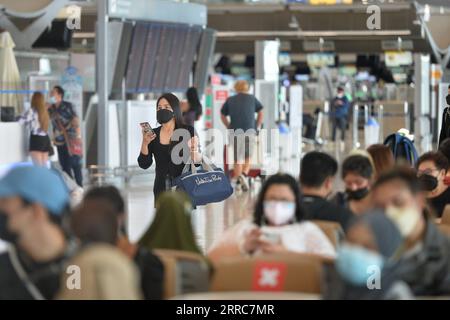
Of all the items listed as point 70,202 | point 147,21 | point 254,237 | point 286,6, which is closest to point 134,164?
point 147,21

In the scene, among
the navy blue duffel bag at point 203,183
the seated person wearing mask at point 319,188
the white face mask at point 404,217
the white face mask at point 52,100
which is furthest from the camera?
the white face mask at point 52,100

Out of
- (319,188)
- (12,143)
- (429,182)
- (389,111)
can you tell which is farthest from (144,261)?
(389,111)

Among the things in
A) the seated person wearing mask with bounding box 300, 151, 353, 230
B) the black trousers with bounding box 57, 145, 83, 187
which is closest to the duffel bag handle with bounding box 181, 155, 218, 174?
the seated person wearing mask with bounding box 300, 151, 353, 230

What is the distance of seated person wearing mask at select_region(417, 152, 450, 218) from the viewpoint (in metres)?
7.77

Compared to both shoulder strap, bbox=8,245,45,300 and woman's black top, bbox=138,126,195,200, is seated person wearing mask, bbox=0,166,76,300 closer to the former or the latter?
shoulder strap, bbox=8,245,45,300

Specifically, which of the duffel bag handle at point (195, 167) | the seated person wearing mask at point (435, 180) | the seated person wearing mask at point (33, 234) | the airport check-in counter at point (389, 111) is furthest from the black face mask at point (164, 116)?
the airport check-in counter at point (389, 111)

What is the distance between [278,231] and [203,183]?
15.9ft

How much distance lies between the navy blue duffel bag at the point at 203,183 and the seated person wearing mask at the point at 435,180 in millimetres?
2395

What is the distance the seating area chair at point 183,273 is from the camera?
4.86 metres

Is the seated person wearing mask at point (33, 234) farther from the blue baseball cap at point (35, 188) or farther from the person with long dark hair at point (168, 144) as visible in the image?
the person with long dark hair at point (168, 144)

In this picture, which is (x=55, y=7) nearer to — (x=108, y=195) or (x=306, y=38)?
(x=108, y=195)

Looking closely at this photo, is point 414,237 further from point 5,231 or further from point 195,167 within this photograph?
point 195,167

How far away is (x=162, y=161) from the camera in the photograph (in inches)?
385

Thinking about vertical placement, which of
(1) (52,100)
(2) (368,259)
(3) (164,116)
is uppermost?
(1) (52,100)
